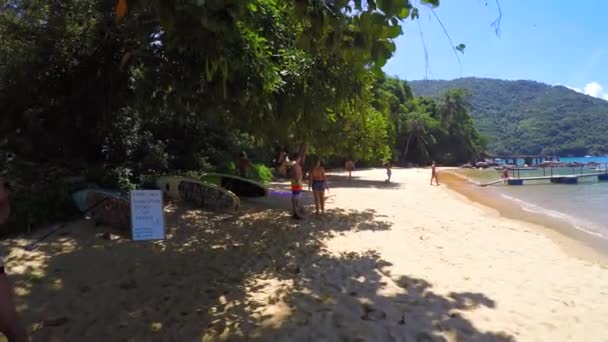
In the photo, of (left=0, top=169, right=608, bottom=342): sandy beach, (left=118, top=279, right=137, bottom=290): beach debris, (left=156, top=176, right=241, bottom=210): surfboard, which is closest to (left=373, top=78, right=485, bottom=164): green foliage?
(left=156, top=176, right=241, bottom=210): surfboard

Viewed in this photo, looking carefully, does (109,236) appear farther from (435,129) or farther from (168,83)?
(435,129)

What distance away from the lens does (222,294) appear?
4523 millimetres

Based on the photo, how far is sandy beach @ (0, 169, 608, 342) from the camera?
3652 mm

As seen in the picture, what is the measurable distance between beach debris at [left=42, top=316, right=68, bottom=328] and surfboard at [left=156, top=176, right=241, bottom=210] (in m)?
5.91

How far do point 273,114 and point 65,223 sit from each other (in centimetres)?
447

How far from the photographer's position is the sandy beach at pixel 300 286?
12.0 feet

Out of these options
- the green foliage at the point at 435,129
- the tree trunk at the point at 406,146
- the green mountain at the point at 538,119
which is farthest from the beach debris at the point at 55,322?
the green mountain at the point at 538,119

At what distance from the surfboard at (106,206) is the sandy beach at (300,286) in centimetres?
23

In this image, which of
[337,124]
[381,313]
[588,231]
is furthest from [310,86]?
[588,231]

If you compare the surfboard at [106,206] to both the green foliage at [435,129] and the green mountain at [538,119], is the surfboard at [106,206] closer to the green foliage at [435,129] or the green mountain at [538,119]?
the green foliage at [435,129]

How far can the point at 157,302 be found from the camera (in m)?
4.28

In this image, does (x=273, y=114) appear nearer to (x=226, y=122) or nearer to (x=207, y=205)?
(x=226, y=122)

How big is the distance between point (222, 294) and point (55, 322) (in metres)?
1.60

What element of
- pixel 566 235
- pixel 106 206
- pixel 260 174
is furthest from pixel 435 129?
pixel 106 206
